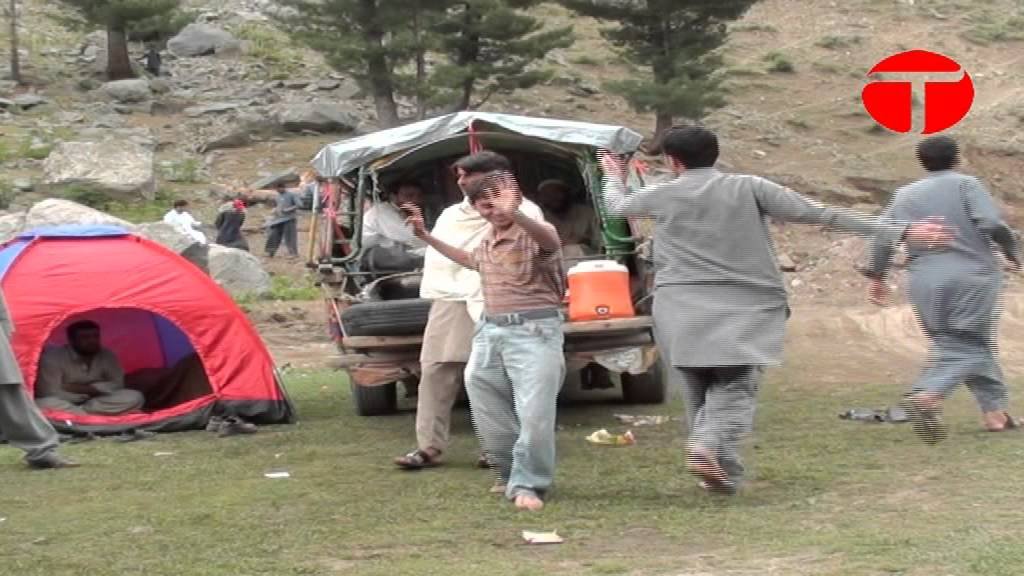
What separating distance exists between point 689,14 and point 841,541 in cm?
2653

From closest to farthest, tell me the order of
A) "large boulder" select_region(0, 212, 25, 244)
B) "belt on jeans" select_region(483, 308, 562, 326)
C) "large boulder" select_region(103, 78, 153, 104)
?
"belt on jeans" select_region(483, 308, 562, 326)
"large boulder" select_region(0, 212, 25, 244)
"large boulder" select_region(103, 78, 153, 104)

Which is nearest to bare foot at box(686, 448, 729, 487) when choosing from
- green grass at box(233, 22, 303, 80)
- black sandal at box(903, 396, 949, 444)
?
black sandal at box(903, 396, 949, 444)

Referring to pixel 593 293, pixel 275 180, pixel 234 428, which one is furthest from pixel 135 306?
pixel 275 180

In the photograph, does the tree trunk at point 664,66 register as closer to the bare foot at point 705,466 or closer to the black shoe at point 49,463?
the black shoe at point 49,463

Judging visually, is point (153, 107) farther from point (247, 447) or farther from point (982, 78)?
point (247, 447)

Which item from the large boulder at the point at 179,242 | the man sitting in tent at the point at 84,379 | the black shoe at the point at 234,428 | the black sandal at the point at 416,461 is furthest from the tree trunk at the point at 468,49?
the black sandal at the point at 416,461

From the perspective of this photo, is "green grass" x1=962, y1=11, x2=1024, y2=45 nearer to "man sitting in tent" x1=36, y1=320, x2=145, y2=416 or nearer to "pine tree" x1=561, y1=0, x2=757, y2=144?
"pine tree" x1=561, y1=0, x2=757, y2=144

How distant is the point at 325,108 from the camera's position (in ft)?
108

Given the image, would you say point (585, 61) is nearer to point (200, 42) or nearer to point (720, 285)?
point (200, 42)

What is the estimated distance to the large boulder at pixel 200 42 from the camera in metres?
39.0

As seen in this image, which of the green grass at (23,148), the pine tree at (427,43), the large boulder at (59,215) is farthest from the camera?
the pine tree at (427,43)

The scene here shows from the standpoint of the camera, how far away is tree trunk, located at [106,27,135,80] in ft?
117

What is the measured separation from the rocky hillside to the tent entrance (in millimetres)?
11287

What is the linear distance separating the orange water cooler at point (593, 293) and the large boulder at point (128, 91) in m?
26.9
